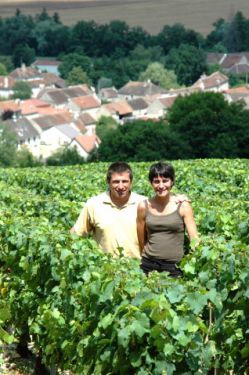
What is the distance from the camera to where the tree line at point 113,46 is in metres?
152

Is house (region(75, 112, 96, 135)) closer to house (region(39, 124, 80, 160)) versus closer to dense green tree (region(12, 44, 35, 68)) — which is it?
house (region(39, 124, 80, 160))

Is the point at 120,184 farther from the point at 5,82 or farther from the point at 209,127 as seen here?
the point at 5,82

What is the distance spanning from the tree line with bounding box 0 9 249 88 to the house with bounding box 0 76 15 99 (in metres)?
9.04

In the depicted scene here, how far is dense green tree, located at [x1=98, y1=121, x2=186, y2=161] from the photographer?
5616 cm

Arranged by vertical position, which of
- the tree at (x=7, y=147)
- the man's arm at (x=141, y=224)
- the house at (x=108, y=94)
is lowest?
the house at (x=108, y=94)

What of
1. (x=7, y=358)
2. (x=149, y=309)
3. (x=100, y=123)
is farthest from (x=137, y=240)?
(x=100, y=123)

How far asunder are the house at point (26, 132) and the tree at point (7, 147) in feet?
23.2

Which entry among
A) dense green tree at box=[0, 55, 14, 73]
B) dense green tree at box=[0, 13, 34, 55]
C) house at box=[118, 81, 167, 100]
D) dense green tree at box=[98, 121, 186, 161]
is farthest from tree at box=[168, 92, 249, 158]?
dense green tree at box=[0, 13, 34, 55]

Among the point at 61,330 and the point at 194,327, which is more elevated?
the point at 194,327

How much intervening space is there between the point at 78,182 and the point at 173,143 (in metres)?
38.8

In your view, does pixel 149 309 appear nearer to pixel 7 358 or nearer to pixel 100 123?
pixel 7 358

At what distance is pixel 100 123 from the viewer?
366 ft

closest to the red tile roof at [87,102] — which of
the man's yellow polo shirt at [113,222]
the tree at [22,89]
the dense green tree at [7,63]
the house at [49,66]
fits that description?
the tree at [22,89]

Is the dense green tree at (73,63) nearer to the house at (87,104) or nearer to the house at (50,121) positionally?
the house at (87,104)
